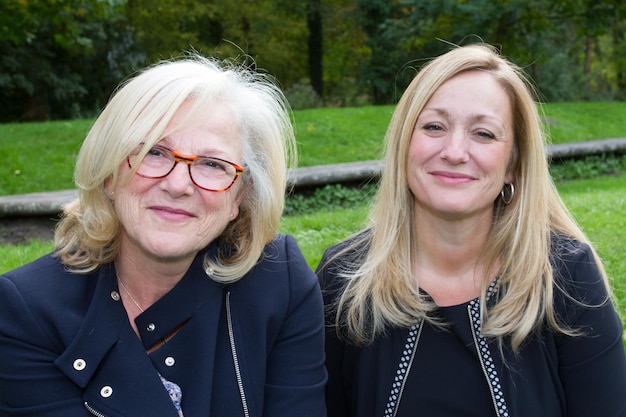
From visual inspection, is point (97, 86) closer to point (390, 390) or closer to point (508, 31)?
point (508, 31)

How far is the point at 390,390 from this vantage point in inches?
104

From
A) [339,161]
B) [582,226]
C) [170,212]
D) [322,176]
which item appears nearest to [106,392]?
[170,212]

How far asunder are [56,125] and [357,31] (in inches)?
608

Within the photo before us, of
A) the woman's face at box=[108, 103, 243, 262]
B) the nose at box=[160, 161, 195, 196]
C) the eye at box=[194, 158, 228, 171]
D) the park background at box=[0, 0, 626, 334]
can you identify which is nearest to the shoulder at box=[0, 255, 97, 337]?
the woman's face at box=[108, 103, 243, 262]

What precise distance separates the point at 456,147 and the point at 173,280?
104 cm

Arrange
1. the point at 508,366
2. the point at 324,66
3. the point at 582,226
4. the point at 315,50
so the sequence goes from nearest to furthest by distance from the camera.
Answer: the point at 508,366 < the point at 582,226 < the point at 315,50 < the point at 324,66

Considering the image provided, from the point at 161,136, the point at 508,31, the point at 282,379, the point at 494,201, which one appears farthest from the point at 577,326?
the point at 508,31

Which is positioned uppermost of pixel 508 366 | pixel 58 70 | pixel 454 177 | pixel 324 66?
pixel 454 177

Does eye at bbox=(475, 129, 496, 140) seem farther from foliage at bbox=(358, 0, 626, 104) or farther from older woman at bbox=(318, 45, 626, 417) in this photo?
foliage at bbox=(358, 0, 626, 104)

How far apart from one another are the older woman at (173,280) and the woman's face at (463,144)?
1.64ft

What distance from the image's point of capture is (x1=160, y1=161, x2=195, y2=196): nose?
87.5 inches

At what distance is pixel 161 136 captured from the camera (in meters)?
2.21

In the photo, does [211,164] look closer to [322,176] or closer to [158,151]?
[158,151]

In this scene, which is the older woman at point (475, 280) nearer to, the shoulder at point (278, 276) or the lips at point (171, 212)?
the shoulder at point (278, 276)
